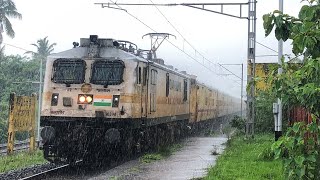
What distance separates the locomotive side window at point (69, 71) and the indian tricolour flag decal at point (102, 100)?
0.70 meters

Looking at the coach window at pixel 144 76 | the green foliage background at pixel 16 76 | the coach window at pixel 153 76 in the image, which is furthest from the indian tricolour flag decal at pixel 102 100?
the green foliage background at pixel 16 76

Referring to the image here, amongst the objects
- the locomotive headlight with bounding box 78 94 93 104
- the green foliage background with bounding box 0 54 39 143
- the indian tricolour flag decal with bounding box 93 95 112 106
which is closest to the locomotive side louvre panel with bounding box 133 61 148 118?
the indian tricolour flag decal with bounding box 93 95 112 106

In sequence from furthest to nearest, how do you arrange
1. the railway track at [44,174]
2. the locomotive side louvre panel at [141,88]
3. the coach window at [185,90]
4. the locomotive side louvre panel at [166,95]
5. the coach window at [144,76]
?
the coach window at [185,90], the locomotive side louvre panel at [166,95], the coach window at [144,76], the locomotive side louvre panel at [141,88], the railway track at [44,174]

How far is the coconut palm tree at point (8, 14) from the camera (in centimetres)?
4284

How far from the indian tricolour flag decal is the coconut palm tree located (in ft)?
109

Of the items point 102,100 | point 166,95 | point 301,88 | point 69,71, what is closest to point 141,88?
point 102,100

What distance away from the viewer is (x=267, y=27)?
4605 millimetres

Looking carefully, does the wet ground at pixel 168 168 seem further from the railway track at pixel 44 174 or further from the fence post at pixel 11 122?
the fence post at pixel 11 122

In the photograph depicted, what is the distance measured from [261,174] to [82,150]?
15.6 ft

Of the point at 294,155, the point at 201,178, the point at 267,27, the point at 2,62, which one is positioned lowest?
the point at 201,178

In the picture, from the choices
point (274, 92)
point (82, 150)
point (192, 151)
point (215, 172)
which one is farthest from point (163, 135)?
point (274, 92)

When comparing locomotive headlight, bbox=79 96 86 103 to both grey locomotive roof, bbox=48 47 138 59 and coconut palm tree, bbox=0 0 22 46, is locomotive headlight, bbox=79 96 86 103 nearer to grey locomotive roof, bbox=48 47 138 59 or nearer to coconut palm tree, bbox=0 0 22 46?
grey locomotive roof, bbox=48 47 138 59

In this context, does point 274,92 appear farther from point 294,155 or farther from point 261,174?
point 261,174

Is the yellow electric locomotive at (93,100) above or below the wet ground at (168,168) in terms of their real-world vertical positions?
above
